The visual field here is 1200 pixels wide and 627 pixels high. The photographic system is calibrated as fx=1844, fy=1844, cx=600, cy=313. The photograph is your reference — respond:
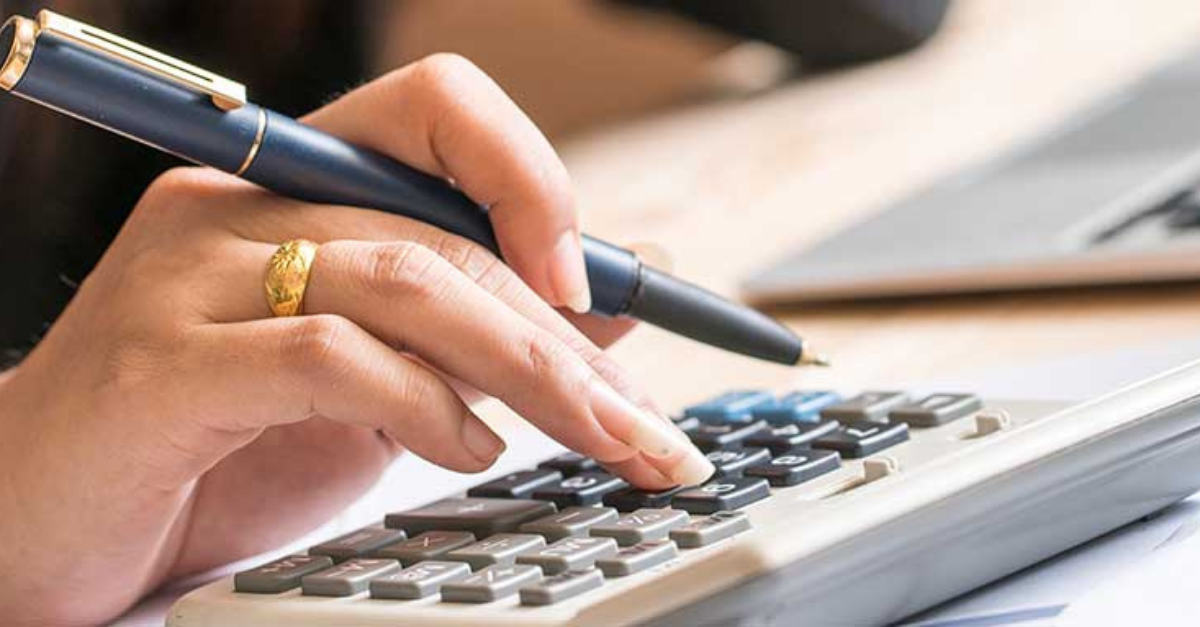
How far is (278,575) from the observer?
445 millimetres

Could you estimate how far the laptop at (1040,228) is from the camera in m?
0.79

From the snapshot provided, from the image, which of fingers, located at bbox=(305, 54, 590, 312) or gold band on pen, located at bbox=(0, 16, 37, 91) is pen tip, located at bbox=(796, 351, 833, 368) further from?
gold band on pen, located at bbox=(0, 16, 37, 91)

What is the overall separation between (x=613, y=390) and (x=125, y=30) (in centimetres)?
76

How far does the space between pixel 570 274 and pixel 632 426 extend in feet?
0.29

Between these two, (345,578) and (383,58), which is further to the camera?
(383,58)

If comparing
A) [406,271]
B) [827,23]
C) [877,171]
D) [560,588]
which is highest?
[827,23]

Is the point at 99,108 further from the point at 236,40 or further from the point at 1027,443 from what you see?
the point at 236,40

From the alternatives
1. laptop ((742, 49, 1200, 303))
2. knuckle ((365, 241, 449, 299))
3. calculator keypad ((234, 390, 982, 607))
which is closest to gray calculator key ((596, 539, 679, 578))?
calculator keypad ((234, 390, 982, 607))

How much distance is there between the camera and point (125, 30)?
3.76ft

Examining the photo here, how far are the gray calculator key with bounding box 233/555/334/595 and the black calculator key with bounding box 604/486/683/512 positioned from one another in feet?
0.24

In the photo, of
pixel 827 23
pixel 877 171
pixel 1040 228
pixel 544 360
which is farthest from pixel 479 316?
pixel 827 23

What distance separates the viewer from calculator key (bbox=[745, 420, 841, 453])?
501mm

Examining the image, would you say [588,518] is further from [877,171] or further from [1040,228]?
[877,171]

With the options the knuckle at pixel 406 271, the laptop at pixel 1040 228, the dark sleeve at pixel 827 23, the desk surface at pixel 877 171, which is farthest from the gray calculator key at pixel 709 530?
the dark sleeve at pixel 827 23
